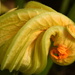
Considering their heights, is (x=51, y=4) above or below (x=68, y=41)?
below

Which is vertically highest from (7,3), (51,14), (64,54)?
(51,14)

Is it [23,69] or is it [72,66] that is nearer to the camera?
[23,69]

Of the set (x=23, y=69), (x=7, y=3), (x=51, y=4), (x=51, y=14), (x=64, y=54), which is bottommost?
(x=7, y=3)

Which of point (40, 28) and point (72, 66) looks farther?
point (72, 66)

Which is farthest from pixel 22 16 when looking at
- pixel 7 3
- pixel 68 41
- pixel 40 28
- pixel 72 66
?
pixel 7 3

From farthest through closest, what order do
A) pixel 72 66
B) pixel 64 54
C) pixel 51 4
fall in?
pixel 51 4 → pixel 72 66 → pixel 64 54

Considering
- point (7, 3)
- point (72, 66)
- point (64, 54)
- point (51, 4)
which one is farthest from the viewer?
point (7, 3)

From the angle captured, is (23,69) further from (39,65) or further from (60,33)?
(60,33)

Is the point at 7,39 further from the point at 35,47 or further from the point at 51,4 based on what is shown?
the point at 51,4

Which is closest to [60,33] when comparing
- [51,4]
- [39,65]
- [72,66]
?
[39,65]
